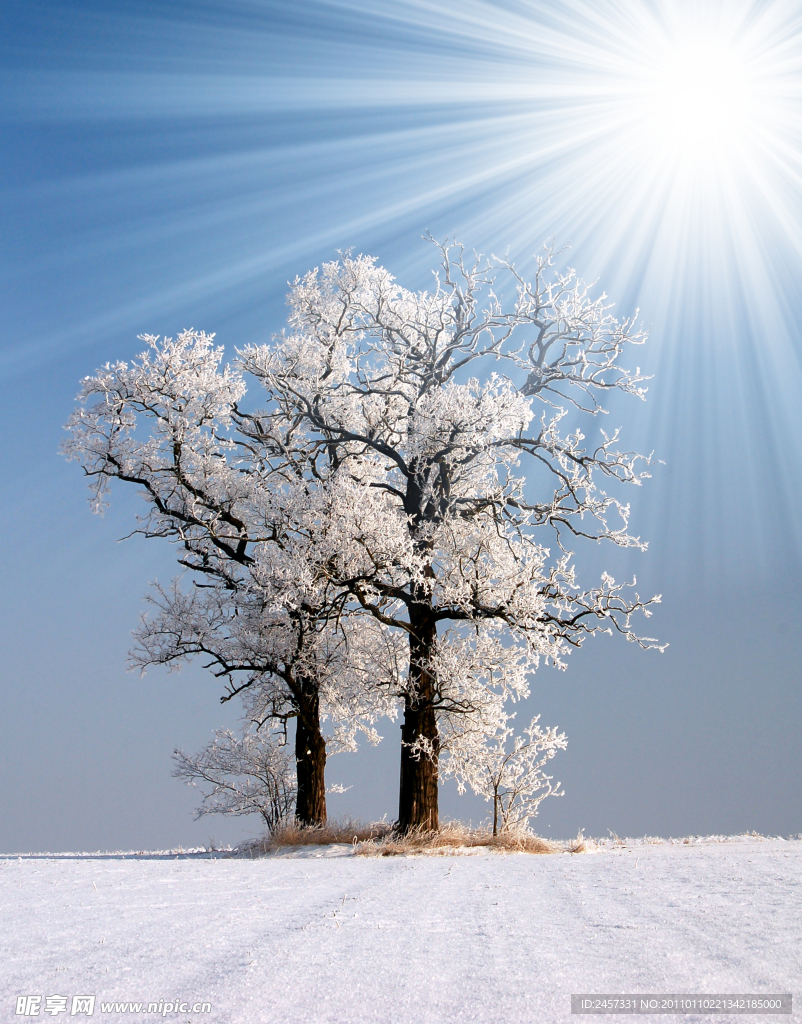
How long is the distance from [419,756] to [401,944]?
31.5ft

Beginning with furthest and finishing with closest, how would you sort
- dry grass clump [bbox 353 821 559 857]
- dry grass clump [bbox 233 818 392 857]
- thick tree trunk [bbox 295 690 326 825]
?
thick tree trunk [bbox 295 690 326 825]
dry grass clump [bbox 233 818 392 857]
dry grass clump [bbox 353 821 559 857]

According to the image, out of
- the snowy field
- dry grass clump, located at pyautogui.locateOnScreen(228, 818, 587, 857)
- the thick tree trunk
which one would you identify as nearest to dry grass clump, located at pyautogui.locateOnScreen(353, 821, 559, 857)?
dry grass clump, located at pyautogui.locateOnScreen(228, 818, 587, 857)

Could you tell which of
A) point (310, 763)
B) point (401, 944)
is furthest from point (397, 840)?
point (401, 944)

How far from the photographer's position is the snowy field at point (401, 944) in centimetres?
287

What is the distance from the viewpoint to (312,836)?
43.3ft

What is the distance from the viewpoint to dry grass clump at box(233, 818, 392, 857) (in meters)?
13.0

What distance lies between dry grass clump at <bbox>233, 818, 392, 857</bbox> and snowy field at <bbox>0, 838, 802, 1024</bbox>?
271 inches

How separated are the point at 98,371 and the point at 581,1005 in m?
14.9

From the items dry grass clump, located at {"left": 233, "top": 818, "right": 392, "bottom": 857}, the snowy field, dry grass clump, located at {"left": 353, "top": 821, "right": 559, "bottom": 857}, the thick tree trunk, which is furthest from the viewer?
the thick tree trunk

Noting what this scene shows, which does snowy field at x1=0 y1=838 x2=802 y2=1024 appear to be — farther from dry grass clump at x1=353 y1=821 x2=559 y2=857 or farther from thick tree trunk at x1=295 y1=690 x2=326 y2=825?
thick tree trunk at x1=295 y1=690 x2=326 y2=825

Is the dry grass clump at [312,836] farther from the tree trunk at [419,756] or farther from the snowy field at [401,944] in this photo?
the snowy field at [401,944]

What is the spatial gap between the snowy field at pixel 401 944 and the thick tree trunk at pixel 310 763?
8954 mm

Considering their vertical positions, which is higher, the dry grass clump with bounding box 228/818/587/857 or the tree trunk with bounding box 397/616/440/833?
the tree trunk with bounding box 397/616/440/833

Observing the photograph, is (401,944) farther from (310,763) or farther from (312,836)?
(310,763)
